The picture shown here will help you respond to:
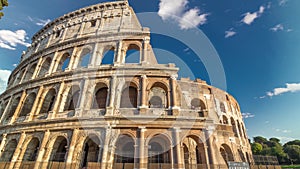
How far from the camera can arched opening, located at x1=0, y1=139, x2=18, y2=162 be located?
13356mm

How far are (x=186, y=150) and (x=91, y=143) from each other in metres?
7.95

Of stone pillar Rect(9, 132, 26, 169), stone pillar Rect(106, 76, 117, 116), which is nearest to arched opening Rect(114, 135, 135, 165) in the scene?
stone pillar Rect(106, 76, 117, 116)

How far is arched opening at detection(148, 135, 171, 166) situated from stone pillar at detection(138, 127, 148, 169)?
145 cm

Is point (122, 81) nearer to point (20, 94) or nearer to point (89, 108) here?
point (89, 108)

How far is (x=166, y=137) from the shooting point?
1131 centimetres

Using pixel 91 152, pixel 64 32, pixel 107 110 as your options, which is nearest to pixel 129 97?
pixel 107 110

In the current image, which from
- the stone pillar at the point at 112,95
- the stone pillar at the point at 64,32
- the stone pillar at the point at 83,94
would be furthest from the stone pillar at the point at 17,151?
the stone pillar at the point at 64,32

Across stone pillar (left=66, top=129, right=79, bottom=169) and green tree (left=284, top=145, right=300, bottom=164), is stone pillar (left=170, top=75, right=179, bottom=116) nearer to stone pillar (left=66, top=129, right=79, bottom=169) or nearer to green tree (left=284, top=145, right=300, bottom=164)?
stone pillar (left=66, top=129, right=79, bottom=169)

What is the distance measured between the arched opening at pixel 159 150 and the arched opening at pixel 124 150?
150 centimetres

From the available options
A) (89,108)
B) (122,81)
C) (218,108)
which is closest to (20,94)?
(89,108)

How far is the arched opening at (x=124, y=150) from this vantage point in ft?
38.7

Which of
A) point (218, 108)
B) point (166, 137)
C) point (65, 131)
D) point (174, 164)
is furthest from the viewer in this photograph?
point (218, 108)

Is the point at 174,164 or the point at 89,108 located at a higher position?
the point at 89,108

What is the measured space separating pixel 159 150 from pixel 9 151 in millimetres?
12735
